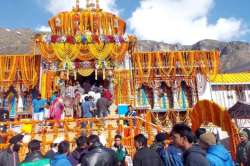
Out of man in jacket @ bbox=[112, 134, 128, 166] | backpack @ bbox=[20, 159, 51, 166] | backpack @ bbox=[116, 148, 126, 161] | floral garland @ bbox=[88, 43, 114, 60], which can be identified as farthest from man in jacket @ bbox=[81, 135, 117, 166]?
floral garland @ bbox=[88, 43, 114, 60]

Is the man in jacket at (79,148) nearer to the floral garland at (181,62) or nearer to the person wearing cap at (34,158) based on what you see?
the person wearing cap at (34,158)

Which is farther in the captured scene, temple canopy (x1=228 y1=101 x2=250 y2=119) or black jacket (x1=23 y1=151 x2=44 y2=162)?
temple canopy (x1=228 y1=101 x2=250 y2=119)

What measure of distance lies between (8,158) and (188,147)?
12.2 feet

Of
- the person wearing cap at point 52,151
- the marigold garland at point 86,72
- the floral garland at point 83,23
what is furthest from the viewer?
the floral garland at point 83,23

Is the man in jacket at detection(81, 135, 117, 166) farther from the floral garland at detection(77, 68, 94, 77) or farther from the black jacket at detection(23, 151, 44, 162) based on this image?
the floral garland at detection(77, 68, 94, 77)

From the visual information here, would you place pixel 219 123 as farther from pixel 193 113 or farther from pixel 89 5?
pixel 89 5

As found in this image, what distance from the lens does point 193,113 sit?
32.3 feet

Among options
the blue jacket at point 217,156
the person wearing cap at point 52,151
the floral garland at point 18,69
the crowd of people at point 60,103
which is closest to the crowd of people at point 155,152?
the blue jacket at point 217,156

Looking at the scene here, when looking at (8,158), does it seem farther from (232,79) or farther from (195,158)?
(232,79)

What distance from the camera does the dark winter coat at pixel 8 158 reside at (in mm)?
5449

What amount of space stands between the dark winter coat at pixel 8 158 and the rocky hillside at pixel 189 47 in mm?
43278

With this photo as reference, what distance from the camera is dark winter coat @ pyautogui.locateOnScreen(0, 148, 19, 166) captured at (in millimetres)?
5449

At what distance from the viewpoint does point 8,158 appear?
548cm

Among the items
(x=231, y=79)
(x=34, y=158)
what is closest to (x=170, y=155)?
(x=34, y=158)
